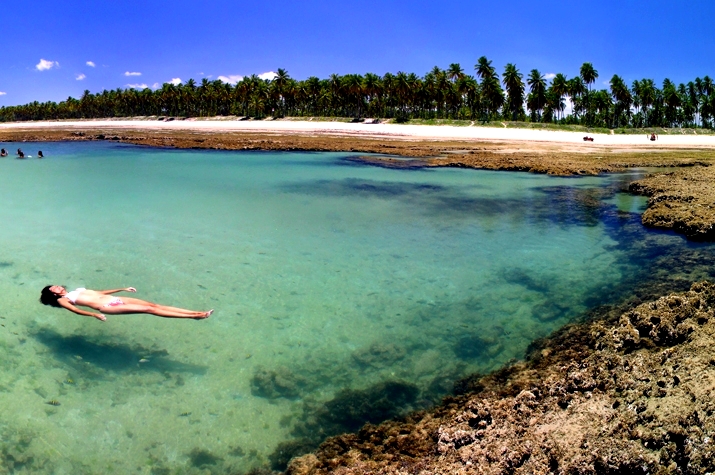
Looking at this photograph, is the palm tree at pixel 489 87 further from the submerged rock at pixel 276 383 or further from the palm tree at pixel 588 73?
the submerged rock at pixel 276 383

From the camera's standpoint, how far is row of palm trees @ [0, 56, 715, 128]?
9375 cm

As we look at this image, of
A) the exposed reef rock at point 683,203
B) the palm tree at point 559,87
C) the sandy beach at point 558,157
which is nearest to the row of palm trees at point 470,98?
the palm tree at point 559,87

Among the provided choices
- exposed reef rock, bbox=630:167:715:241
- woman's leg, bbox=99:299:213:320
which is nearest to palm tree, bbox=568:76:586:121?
exposed reef rock, bbox=630:167:715:241

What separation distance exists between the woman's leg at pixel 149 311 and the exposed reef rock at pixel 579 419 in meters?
4.09

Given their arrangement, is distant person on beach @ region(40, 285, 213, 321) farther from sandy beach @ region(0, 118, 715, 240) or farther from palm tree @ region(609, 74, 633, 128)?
palm tree @ region(609, 74, 633, 128)

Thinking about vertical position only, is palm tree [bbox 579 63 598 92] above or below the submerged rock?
above

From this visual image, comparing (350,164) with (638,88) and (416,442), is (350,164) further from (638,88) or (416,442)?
(638,88)

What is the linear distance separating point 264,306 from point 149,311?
2277mm

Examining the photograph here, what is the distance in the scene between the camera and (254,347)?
8.17 meters

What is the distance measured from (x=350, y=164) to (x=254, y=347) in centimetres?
2750

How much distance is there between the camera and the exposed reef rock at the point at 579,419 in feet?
14.4

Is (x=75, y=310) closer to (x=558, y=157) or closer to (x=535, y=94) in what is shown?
(x=558, y=157)

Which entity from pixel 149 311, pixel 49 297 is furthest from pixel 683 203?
pixel 49 297

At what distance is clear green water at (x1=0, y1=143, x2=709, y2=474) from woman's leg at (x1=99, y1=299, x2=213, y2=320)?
0.29 meters
